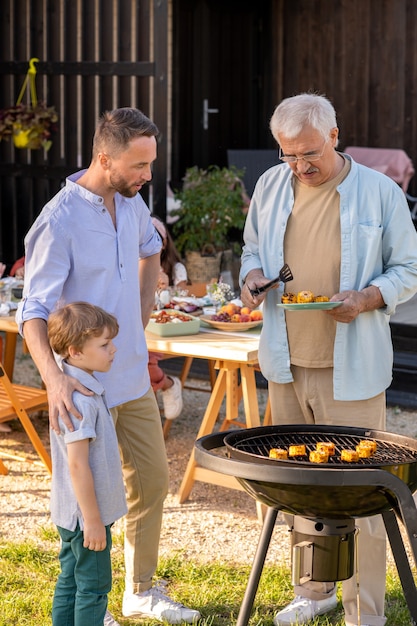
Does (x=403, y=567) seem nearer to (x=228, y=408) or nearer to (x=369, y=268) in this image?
(x=369, y=268)

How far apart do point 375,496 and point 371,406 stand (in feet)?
2.54

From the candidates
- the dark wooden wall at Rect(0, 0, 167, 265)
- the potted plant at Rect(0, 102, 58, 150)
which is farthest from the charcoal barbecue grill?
the potted plant at Rect(0, 102, 58, 150)

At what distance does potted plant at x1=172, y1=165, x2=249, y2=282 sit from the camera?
8430 mm

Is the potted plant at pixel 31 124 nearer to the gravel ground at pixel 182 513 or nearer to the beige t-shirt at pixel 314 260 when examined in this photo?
the gravel ground at pixel 182 513

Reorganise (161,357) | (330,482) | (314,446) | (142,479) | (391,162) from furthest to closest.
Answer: (391,162) → (161,357) → (142,479) → (314,446) → (330,482)

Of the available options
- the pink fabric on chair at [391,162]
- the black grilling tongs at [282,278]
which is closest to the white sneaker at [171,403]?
the black grilling tongs at [282,278]

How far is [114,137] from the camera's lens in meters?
2.94

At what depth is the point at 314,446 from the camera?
9.39 feet

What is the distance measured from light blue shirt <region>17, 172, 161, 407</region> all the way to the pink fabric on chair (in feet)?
24.9

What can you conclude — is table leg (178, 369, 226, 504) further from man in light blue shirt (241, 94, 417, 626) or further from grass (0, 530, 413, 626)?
man in light blue shirt (241, 94, 417, 626)

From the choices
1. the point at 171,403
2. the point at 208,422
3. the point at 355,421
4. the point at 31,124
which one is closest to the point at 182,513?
the point at 208,422

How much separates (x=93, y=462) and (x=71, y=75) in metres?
5.89

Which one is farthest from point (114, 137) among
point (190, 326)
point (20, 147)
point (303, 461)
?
point (20, 147)

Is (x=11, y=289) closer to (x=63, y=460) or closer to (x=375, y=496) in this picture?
(x=63, y=460)
